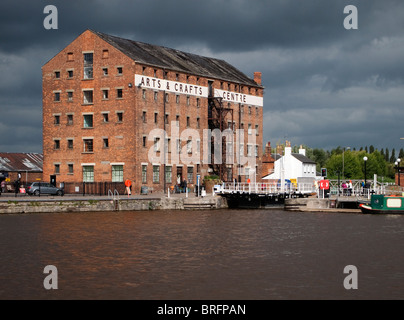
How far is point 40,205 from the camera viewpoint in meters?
51.9

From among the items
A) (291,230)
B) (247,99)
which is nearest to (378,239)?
Answer: (291,230)

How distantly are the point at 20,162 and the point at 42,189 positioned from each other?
4417cm

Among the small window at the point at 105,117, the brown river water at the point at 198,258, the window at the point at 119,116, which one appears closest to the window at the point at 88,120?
the small window at the point at 105,117

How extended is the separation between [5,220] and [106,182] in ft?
75.7

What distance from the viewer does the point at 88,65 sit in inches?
2945

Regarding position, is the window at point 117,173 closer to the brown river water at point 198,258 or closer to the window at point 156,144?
the window at point 156,144

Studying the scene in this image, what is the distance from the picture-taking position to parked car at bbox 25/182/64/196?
6600 centimetres

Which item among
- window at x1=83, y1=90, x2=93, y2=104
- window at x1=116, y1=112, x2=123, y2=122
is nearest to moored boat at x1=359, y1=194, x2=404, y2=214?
window at x1=116, y1=112, x2=123, y2=122

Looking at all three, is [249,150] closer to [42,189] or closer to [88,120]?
[88,120]

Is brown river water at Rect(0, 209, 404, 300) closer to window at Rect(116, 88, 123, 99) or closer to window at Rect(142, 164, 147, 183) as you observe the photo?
window at Rect(142, 164, 147, 183)

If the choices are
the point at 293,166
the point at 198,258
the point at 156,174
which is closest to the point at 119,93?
the point at 156,174

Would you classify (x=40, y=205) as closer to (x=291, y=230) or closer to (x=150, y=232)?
(x=150, y=232)

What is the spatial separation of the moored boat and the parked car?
2971 centimetres

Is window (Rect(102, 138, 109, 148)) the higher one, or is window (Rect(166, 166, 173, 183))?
window (Rect(102, 138, 109, 148))
